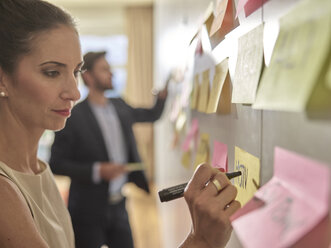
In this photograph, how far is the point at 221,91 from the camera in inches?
24.3

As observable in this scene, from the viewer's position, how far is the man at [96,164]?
180 cm

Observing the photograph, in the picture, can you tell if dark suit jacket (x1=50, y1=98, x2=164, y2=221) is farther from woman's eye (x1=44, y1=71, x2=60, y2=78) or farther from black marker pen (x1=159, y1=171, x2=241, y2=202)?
black marker pen (x1=159, y1=171, x2=241, y2=202)

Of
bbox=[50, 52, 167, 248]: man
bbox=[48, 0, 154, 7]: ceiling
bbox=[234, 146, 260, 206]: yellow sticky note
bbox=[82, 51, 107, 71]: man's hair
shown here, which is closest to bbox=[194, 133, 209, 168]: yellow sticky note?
bbox=[234, 146, 260, 206]: yellow sticky note

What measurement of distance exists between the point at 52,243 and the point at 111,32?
4.80m

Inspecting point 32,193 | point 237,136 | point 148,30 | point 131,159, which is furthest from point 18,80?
point 148,30

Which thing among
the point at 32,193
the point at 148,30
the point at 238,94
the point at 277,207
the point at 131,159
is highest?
the point at 148,30

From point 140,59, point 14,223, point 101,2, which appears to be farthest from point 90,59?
point 101,2

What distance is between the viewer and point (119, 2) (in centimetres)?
480

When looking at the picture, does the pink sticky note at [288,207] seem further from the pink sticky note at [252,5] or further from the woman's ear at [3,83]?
the woman's ear at [3,83]

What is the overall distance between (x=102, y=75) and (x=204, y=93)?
1.41m

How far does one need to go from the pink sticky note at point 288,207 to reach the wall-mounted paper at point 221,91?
0.22 metres

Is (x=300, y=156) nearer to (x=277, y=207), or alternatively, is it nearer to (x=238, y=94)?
(x=277, y=207)

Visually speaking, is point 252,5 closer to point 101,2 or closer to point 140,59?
point 140,59

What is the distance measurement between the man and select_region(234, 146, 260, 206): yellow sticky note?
1308mm
